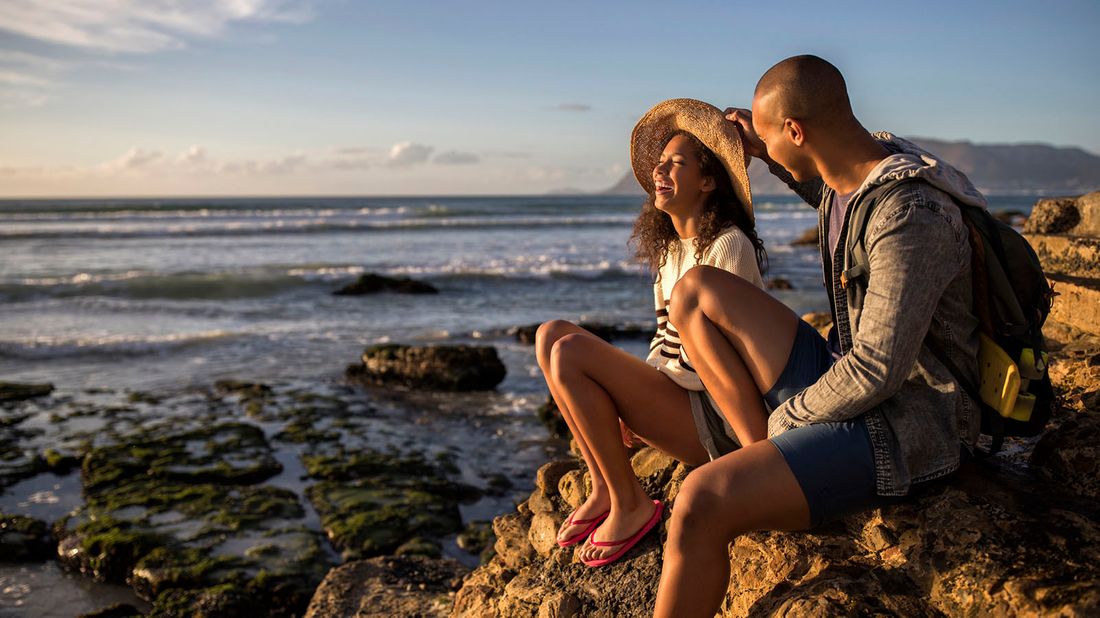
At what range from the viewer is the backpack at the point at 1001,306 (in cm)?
252

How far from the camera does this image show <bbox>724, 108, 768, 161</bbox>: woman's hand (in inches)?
142

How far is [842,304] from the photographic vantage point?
2760 millimetres

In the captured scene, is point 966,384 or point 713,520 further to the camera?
point 966,384

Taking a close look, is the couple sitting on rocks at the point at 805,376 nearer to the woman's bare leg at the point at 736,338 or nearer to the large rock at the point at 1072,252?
the woman's bare leg at the point at 736,338

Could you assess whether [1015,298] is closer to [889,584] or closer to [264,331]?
[889,584]

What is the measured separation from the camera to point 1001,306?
2.55m

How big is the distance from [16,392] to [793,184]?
9485 millimetres

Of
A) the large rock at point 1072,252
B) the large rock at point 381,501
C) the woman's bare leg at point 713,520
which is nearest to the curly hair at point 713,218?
the woman's bare leg at point 713,520

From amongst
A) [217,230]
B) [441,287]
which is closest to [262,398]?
[441,287]

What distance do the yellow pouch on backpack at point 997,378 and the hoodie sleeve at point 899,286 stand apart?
25cm

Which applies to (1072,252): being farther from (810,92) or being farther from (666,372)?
(810,92)

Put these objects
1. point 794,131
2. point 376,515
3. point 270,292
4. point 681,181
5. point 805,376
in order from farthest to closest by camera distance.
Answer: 1. point 270,292
2. point 376,515
3. point 681,181
4. point 805,376
5. point 794,131

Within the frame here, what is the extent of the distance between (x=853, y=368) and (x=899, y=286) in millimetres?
279

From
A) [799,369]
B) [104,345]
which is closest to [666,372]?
[799,369]
